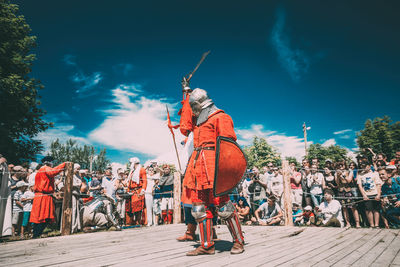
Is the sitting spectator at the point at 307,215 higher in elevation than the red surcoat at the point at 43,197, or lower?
lower

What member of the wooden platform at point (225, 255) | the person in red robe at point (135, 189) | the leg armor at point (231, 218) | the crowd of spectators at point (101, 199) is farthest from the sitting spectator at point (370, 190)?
the person in red robe at point (135, 189)

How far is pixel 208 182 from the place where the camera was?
258cm

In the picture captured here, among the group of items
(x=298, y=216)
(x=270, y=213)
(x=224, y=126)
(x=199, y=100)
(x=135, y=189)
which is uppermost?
(x=199, y=100)

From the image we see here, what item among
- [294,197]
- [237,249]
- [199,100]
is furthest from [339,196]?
[199,100]

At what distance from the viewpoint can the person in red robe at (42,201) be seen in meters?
4.60

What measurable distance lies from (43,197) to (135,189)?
2.33 metres

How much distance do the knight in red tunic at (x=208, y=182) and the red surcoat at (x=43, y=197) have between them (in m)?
3.55

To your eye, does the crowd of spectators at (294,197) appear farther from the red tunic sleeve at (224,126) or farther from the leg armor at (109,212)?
the red tunic sleeve at (224,126)

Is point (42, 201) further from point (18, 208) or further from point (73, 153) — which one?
point (73, 153)

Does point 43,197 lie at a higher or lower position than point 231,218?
higher

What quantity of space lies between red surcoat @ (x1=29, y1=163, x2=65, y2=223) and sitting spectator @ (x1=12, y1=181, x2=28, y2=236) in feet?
5.82

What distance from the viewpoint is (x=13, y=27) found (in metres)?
13.5

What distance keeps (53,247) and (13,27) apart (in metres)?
15.7

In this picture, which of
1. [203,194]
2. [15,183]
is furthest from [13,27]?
[203,194]
